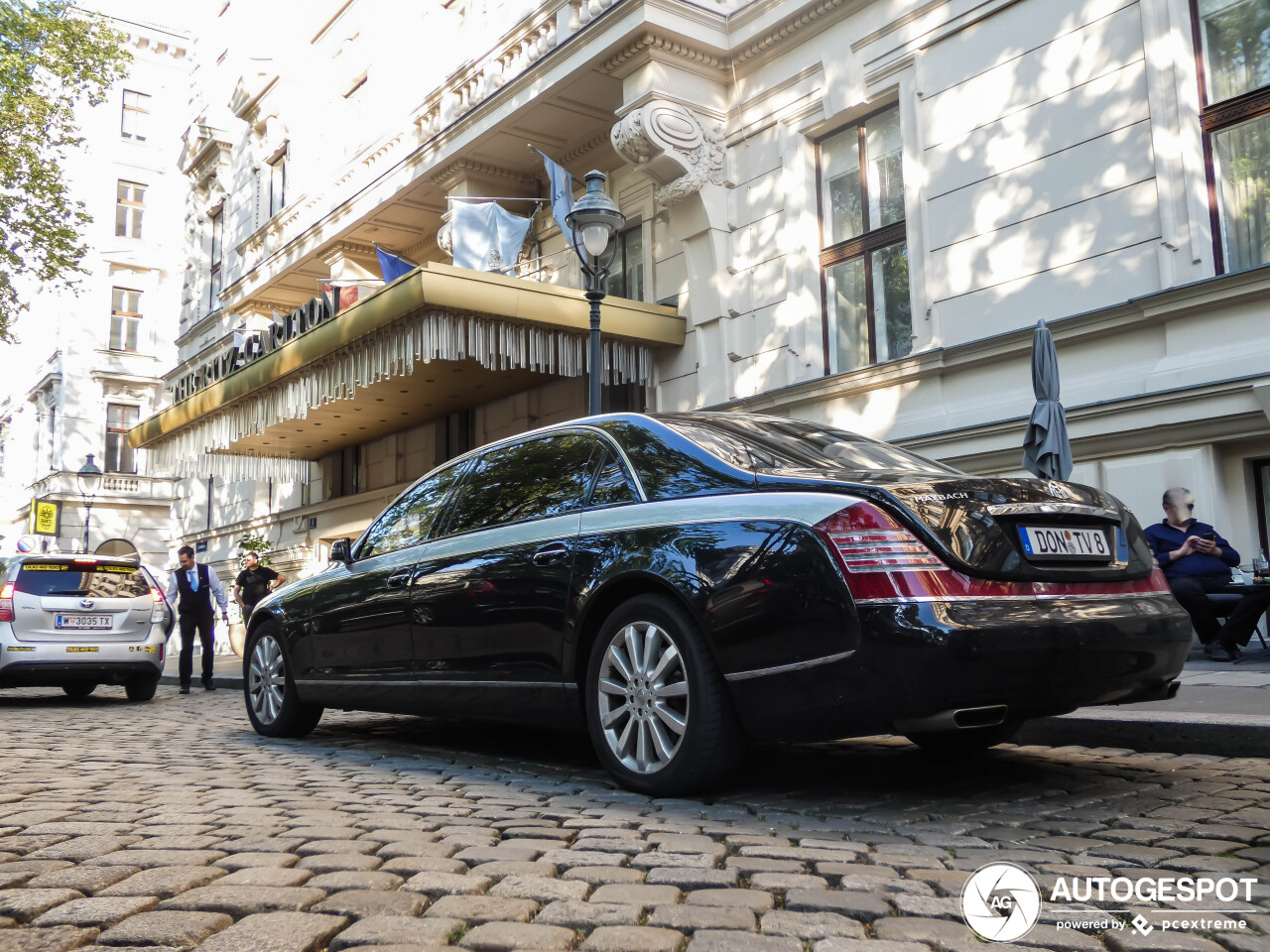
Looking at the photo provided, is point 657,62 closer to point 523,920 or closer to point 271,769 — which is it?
point 271,769

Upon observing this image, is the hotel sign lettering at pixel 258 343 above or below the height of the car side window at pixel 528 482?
above

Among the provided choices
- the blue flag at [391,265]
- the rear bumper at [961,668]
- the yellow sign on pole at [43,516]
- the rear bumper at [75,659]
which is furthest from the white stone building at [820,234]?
the yellow sign on pole at [43,516]

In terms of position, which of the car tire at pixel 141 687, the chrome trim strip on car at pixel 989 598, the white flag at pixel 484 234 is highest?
the white flag at pixel 484 234

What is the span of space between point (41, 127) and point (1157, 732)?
25961 millimetres

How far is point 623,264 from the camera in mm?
15227

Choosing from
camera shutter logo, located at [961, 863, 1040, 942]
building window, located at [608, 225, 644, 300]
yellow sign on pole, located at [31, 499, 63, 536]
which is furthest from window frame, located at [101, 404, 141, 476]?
camera shutter logo, located at [961, 863, 1040, 942]

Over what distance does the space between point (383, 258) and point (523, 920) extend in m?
13.5

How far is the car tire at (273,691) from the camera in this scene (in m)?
6.39

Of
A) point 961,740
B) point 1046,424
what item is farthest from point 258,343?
point 961,740

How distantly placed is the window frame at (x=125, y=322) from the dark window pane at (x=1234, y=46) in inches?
1640

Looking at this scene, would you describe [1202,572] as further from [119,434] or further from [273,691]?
[119,434]

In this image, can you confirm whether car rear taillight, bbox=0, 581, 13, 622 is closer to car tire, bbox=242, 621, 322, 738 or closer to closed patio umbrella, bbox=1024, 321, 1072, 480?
car tire, bbox=242, 621, 322, 738

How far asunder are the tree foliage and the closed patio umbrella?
22.3m

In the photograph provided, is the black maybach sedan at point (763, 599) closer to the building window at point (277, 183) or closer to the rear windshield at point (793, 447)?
the rear windshield at point (793, 447)
